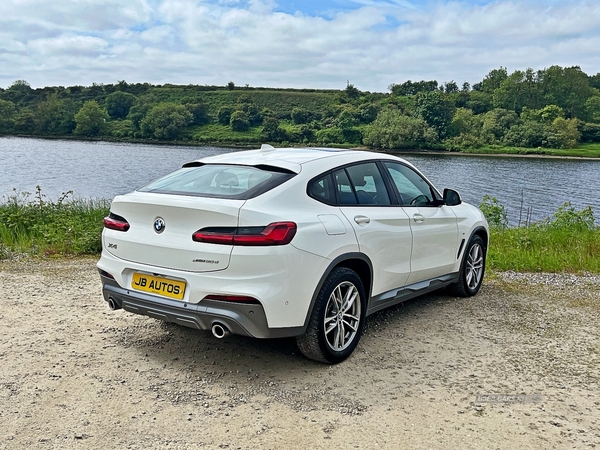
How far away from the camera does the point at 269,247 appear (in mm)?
3633

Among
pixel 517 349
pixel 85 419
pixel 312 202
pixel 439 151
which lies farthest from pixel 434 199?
pixel 439 151

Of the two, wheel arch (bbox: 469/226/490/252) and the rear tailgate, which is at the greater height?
the rear tailgate

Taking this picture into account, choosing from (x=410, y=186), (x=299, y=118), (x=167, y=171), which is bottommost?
(x=167, y=171)

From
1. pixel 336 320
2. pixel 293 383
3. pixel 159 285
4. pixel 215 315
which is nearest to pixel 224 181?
pixel 159 285

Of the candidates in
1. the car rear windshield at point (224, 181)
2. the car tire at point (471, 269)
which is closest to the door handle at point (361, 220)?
the car rear windshield at point (224, 181)

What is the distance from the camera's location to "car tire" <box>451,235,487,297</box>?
246 inches

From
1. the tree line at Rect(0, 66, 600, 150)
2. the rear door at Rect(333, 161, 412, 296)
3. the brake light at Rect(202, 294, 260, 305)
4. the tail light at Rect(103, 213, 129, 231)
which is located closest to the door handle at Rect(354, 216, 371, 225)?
the rear door at Rect(333, 161, 412, 296)

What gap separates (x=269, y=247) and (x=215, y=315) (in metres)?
0.58

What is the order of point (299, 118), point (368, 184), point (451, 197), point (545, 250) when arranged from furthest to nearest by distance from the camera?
point (299, 118) → point (545, 250) → point (451, 197) → point (368, 184)

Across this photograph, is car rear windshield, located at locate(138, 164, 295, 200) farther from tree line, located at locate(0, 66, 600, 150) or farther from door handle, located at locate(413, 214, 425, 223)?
tree line, located at locate(0, 66, 600, 150)

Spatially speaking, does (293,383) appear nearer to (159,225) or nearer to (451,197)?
(159,225)

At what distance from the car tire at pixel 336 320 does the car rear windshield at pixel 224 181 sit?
835 millimetres

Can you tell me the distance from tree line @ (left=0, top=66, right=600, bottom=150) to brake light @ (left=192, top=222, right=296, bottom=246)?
2855 inches

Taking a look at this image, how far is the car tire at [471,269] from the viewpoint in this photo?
624cm
